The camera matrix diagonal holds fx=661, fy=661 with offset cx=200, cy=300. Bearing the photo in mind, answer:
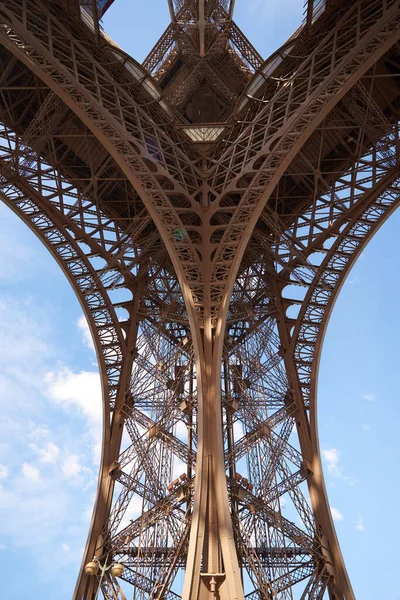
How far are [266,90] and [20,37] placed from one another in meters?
8.64

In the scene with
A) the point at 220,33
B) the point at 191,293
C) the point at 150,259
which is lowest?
the point at 191,293

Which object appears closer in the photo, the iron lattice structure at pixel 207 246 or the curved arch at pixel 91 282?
the iron lattice structure at pixel 207 246

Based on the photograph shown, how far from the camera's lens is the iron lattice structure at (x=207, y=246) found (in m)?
19.4

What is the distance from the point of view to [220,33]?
102 feet

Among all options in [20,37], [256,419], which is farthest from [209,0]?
[256,419]

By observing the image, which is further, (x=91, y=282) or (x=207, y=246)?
(x=91, y=282)

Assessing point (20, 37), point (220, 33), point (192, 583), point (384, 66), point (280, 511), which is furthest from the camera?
point (220, 33)

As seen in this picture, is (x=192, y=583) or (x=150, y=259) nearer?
(x=192, y=583)

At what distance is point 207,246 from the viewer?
2062cm

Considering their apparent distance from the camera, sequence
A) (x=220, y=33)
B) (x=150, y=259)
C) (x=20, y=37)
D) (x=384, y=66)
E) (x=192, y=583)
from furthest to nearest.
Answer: (x=220, y=33) → (x=150, y=259) → (x=384, y=66) → (x=20, y=37) → (x=192, y=583)

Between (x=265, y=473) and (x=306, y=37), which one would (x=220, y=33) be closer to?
(x=306, y=37)

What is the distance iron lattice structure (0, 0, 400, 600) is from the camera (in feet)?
63.5

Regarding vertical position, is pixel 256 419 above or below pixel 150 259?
below

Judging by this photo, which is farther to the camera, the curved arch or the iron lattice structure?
the curved arch
